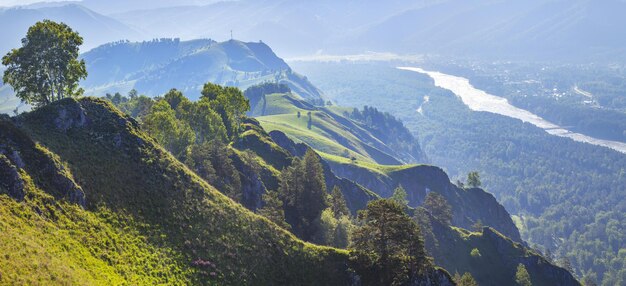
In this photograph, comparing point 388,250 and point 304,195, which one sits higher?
point 304,195

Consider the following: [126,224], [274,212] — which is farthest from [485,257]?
[126,224]

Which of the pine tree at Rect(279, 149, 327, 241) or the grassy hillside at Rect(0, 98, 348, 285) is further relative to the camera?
the pine tree at Rect(279, 149, 327, 241)

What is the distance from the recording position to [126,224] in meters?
59.3

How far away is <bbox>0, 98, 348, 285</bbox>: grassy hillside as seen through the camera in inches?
1911

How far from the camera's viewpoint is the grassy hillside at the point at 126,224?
1911 inches

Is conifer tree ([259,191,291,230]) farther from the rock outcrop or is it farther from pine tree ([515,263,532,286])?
pine tree ([515,263,532,286])

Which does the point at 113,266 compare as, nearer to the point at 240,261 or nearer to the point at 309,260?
the point at 240,261

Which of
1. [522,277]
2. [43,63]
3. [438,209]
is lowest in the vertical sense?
[522,277]

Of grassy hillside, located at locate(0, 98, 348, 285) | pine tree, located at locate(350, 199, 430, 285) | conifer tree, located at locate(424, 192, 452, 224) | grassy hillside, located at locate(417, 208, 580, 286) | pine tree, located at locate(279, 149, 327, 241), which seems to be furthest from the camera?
conifer tree, located at locate(424, 192, 452, 224)

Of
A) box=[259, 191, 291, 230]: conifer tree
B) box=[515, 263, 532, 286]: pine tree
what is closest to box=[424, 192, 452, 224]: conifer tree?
box=[515, 263, 532, 286]: pine tree

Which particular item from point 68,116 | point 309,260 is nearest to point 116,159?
point 68,116

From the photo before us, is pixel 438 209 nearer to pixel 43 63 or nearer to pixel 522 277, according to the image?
pixel 522 277

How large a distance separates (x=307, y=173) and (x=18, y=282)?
225 ft

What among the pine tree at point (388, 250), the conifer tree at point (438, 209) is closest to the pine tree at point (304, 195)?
the pine tree at point (388, 250)
